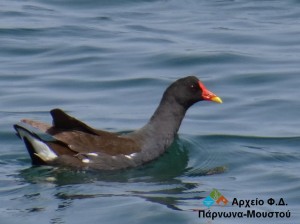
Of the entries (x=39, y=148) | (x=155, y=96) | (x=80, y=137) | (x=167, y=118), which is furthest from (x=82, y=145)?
(x=155, y=96)

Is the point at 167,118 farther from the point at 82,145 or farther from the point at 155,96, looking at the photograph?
the point at 155,96

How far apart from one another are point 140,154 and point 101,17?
9700 millimetres

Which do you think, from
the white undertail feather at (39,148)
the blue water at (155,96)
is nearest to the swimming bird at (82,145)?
the white undertail feather at (39,148)

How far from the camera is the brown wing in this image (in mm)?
11812

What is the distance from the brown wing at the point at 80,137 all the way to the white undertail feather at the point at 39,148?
4.6 inches

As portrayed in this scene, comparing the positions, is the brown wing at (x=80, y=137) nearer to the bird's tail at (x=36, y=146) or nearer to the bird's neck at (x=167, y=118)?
the bird's tail at (x=36, y=146)

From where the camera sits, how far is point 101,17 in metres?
21.7

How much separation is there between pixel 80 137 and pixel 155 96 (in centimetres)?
387

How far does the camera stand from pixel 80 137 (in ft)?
39.2

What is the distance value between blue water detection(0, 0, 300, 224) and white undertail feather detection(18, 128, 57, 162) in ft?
0.49

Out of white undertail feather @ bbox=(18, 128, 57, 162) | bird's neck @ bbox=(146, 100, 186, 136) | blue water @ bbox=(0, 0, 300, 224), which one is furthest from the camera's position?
bird's neck @ bbox=(146, 100, 186, 136)

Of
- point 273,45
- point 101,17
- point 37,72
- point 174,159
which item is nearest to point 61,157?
point 174,159

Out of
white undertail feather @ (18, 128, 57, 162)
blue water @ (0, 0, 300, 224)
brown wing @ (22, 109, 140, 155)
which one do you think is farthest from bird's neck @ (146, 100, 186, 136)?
white undertail feather @ (18, 128, 57, 162)

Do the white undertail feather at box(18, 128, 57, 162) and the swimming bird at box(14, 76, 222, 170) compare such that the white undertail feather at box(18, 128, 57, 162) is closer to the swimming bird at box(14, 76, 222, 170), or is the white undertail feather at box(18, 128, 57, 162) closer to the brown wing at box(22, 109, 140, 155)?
the swimming bird at box(14, 76, 222, 170)
